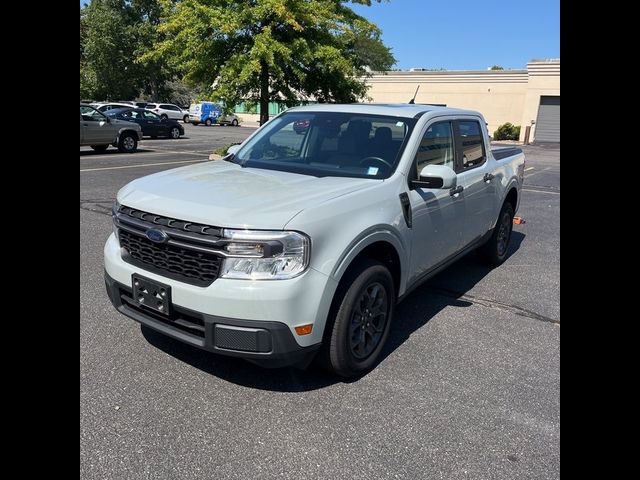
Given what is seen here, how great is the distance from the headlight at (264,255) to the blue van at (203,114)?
40.8 m

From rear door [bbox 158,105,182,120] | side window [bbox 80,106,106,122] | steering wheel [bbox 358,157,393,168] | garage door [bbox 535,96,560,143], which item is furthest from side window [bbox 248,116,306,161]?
rear door [bbox 158,105,182,120]

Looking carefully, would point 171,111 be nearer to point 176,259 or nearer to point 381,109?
point 381,109

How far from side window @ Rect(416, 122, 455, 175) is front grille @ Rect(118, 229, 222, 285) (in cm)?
186

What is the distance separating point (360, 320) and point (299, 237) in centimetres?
85

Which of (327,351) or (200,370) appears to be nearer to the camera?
(327,351)

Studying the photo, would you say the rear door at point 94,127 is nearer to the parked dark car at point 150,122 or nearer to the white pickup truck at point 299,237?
the parked dark car at point 150,122

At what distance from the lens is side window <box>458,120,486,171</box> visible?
489 cm

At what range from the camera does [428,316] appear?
453cm

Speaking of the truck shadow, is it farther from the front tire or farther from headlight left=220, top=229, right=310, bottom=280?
headlight left=220, top=229, right=310, bottom=280

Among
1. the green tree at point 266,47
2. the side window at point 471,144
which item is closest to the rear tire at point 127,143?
the green tree at point 266,47

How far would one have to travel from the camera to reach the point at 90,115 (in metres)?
16.3

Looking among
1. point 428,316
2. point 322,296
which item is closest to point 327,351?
point 322,296
